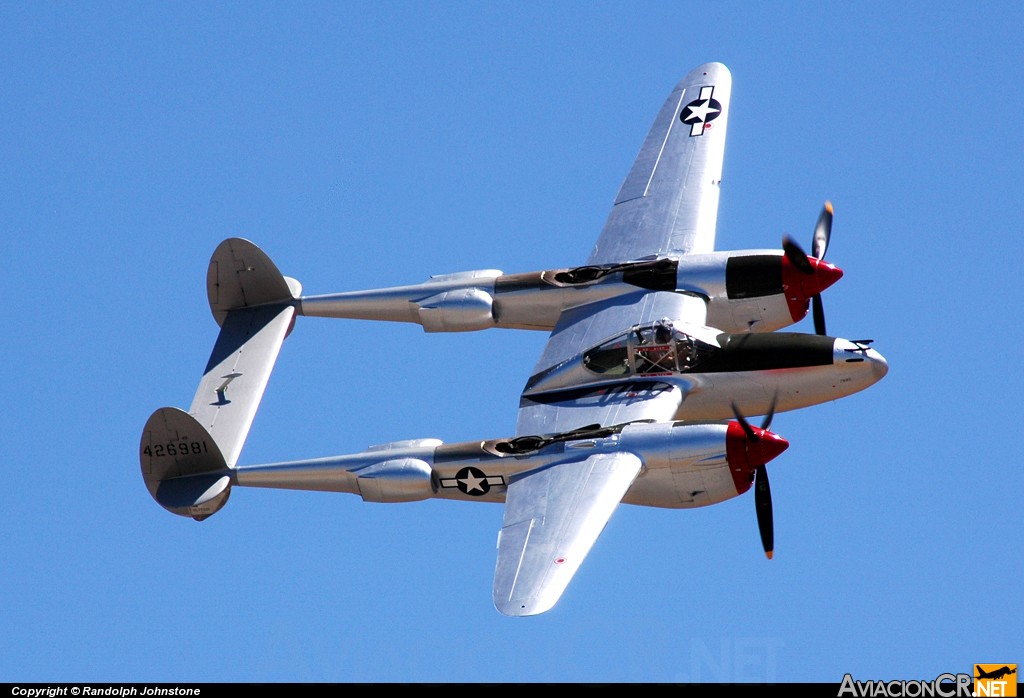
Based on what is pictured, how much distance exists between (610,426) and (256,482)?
710 centimetres

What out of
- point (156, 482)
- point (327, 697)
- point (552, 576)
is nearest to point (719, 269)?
point (552, 576)

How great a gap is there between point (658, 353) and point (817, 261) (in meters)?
4.86

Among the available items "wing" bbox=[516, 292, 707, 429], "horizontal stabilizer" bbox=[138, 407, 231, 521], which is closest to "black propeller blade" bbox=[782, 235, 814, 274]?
"wing" bbox=[516, 292, 707, 429]

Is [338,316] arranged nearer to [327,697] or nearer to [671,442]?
[671,442]

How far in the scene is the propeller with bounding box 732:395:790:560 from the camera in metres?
35.2

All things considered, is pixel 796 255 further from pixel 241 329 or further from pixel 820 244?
pixel 241 329

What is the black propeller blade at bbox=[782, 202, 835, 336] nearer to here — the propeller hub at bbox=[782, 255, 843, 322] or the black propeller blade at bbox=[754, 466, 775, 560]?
the propeller hub at bbox=[782, 255, 843, 322]

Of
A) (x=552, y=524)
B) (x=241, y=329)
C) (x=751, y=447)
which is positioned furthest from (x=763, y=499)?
(x=241, y=329)

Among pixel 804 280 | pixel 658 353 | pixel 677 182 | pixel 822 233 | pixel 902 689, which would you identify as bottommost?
pixel 902 689

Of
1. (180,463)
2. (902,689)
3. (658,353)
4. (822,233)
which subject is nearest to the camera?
(902,689)

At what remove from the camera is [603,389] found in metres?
38.4

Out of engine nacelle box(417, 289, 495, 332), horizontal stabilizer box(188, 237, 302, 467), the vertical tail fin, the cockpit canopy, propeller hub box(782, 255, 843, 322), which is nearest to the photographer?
the vertical tail fin

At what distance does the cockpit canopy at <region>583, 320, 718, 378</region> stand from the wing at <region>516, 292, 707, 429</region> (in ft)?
1.59

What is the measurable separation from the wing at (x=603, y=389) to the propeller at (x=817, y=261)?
2.24m
